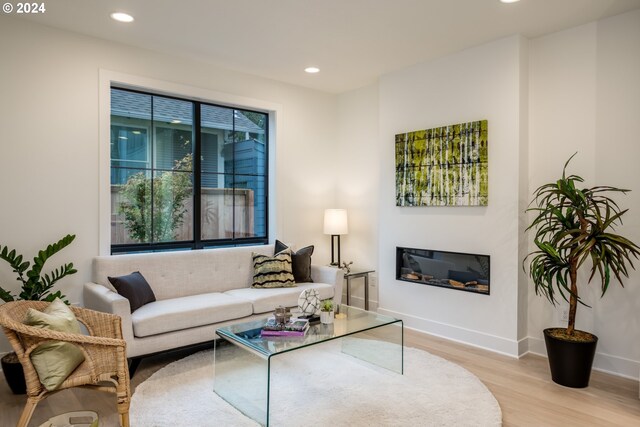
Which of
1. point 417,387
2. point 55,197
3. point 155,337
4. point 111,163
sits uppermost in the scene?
point 111,163

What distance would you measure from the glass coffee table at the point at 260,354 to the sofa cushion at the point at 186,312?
0.38 m

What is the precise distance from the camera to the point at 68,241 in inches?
129

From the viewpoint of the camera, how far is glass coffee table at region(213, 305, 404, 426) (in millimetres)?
2590

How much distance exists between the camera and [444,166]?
13.4ft

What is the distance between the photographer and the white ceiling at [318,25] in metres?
3.09

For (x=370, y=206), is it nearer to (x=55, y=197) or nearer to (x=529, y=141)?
(x=529, y=141)

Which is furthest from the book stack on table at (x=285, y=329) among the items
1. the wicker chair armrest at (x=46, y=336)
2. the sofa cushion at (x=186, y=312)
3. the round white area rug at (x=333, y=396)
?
the wicker chair armrest at (x=46, y=336)

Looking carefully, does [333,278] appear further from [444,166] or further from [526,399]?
[526,399]

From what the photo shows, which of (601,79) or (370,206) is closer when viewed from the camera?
(601,79)

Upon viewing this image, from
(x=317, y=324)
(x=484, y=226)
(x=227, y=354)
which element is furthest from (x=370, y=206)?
(x=227, y=354)

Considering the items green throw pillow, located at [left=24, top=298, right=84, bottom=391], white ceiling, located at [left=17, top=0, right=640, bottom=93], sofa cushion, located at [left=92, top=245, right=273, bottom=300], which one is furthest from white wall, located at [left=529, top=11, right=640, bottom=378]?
green throw pillow, located at [left=24, top=298, right=84, bottom=391]

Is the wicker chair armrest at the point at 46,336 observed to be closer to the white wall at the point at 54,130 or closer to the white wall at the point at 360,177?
the white wall at the point at 54,130

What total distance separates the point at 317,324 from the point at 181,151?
2384mm

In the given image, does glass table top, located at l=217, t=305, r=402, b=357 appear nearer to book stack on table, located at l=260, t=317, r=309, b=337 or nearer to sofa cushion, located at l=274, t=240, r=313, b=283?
book stack on table, located at l=260, t=317, r=309, b=337
